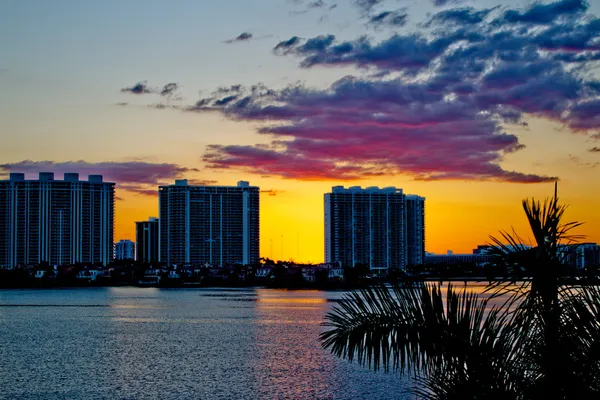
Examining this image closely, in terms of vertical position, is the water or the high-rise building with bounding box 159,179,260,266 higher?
the high-rise building with bounding box 159,179,260,266

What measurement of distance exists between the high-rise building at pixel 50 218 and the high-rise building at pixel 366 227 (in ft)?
161

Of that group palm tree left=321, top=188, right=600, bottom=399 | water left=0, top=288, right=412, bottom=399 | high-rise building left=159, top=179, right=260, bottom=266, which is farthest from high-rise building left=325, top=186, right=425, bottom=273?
palm tree left=321, top=188, right=600, bottom=399

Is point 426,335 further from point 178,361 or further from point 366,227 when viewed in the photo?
point 366,227

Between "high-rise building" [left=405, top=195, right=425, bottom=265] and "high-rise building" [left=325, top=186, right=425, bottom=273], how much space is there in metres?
2.67

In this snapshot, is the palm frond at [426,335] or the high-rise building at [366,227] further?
the high-rise building at [366,227]

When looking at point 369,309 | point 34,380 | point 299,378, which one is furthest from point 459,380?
point 34,380

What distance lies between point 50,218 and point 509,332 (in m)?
171

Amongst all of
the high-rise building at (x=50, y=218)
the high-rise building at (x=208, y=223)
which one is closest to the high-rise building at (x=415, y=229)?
the high-rise building at (x=208, y=223)

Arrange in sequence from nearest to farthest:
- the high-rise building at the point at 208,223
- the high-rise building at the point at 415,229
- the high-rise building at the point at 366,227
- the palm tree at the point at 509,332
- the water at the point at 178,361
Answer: the palm tree at the point at 509,332 < the water at the point at 178,361 < the high-rise building at the point at 208,223 < the high-rise building at the point at 366,227 < the high-rise building at the point at 415,229

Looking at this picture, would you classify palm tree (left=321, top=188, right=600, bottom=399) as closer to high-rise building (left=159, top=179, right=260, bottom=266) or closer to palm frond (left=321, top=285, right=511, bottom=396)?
palm frond (left=321, top=285, right=511, bottom=396)

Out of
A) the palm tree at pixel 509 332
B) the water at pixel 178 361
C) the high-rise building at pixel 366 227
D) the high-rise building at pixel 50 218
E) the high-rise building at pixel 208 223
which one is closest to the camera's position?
the palm tree at pixel 509 332

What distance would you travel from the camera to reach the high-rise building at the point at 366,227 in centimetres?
17675

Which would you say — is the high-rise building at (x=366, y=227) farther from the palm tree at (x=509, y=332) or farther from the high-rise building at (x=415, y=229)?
the palm tree at (x=509, y=332)

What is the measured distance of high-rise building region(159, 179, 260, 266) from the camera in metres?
175
